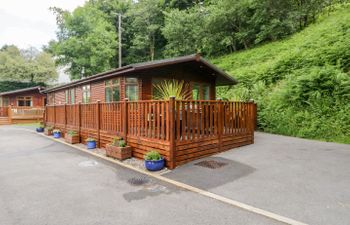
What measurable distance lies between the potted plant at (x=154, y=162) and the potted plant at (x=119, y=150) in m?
1.16

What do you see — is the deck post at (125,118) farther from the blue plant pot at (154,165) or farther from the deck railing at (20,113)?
Answer: the deck railing at (20,113)

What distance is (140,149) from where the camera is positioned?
5.80 metres

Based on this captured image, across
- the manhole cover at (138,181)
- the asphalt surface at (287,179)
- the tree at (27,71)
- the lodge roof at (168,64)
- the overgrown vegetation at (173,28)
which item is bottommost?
the manhole cover at (138,181)

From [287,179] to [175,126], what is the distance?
2.47 meters

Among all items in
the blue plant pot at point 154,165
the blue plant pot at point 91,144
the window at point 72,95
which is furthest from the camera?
the window at point 72,95

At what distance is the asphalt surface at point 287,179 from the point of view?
10.1ft

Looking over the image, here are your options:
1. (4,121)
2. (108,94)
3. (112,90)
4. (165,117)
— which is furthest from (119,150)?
(4,121)

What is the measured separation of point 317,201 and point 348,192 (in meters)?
0.72

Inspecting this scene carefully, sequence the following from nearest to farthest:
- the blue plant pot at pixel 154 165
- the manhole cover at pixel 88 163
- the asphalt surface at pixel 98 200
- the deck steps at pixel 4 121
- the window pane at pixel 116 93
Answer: the asphalt surface at pixel 98 200 < the blue plant pot at pixel 154 165 < the manhole cover at pixel 88 163 < the window pane at pixel 116 93 < the deck steps at pixel 4 121

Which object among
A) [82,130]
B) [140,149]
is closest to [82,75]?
[82,130]

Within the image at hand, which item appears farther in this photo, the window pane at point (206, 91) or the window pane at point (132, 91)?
the window pane at point (206, 91)

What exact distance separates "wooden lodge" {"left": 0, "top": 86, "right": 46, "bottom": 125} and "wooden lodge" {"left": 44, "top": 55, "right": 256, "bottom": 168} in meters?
10.6

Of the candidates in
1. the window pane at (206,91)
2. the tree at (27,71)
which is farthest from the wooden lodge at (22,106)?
the window pane at (206,91)

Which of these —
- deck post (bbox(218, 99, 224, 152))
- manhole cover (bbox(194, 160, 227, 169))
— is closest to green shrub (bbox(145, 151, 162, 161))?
manhole cover (bbox(194, 160, 227, 169))
